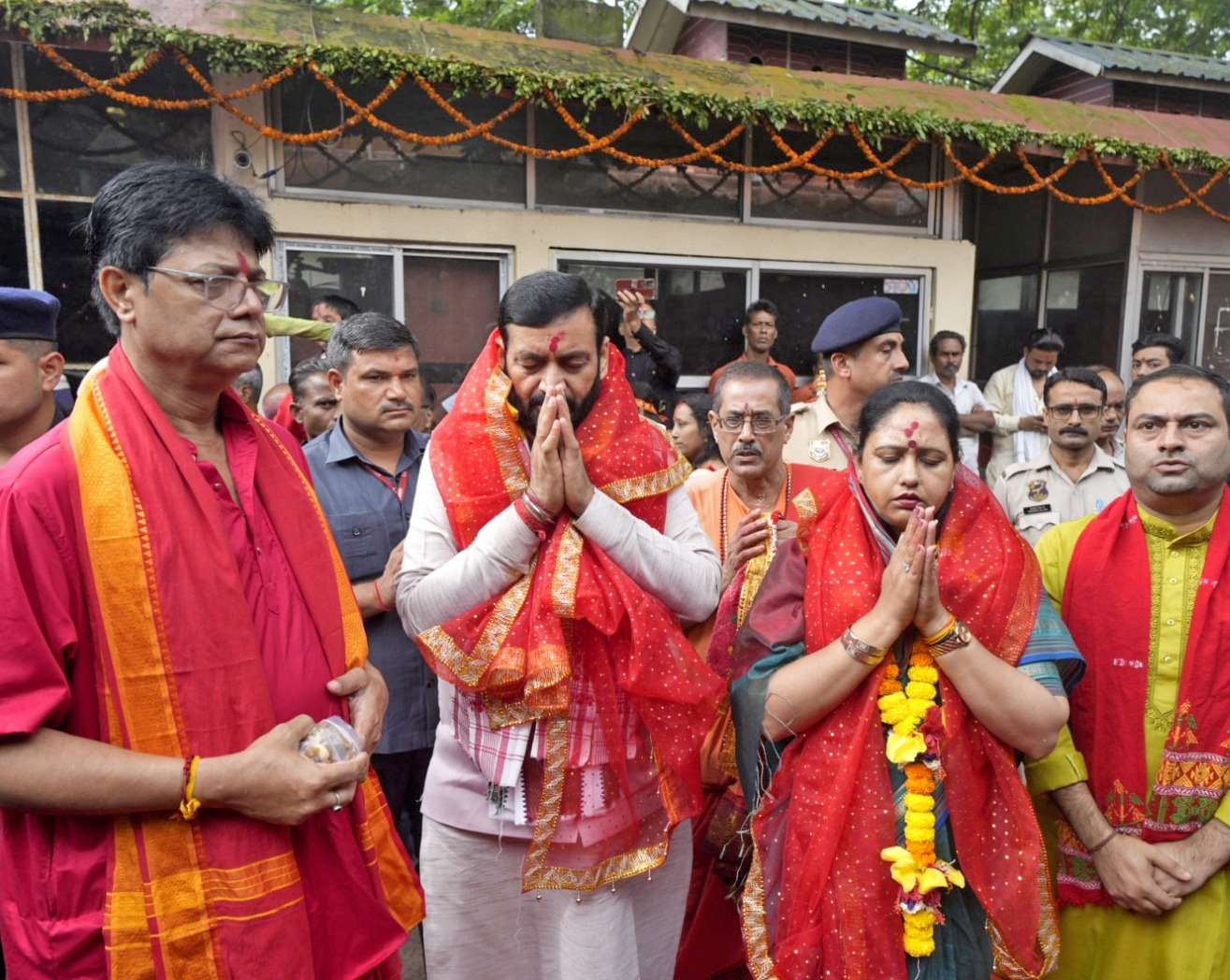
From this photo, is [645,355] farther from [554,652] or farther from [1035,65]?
[1035,65]

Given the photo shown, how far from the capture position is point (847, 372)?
3535 mm

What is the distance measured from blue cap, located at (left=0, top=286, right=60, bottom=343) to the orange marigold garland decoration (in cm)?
241

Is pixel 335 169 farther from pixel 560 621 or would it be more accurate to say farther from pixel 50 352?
Result: pixel 560 621

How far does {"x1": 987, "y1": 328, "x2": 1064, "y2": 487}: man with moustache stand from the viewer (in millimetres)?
6652

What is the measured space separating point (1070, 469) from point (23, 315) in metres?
3.91

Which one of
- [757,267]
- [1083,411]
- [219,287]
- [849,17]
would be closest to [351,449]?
[219,287]

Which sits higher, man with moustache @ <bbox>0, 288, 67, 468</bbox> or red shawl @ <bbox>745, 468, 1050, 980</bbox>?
man with moustache @ <bbox>0, 288, 67, 468</bbox>

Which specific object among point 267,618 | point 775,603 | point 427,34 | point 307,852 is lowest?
point 307,852

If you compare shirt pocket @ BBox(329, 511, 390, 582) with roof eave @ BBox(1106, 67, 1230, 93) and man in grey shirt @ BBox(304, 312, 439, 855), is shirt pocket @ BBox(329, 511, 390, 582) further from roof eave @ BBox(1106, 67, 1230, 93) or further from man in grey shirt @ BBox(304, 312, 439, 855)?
roof eave @ BBox(1106, 67, 1230, 93)

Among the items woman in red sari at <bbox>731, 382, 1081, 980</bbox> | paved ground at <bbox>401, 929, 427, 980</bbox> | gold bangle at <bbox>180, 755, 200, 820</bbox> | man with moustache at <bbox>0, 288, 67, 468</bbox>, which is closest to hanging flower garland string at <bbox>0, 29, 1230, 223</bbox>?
man with moustache at <bbox>0, 288, 67, 468</bbox>

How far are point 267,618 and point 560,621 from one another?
666mm

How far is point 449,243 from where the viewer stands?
6.68m

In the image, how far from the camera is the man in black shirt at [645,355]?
5746 millimetres

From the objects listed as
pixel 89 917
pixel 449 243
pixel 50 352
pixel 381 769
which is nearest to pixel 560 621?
pixel 89 917
